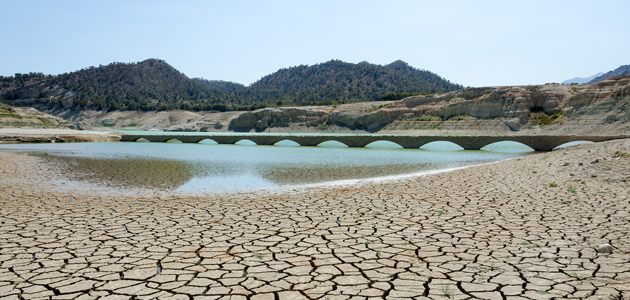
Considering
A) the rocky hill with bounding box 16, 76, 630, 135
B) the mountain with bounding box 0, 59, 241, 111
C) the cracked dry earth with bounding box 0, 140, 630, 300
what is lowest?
the cracked dry earth with bounding box 0, 140, 630, 300

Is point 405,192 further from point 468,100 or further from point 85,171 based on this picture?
point 468,100

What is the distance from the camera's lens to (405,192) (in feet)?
27.5

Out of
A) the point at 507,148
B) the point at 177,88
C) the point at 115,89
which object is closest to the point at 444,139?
the point at 507,148

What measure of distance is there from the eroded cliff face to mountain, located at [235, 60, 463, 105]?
2732cm

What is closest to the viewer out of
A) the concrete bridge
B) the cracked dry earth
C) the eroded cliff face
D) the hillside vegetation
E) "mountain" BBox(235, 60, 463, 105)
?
the cracked dry earth

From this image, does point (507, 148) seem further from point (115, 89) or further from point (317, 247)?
point (115, 89)

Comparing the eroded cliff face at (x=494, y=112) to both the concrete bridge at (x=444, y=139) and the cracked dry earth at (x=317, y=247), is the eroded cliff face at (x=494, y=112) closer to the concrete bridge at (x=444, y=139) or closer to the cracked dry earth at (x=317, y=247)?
the concrete bridge at (x=444, y=139)

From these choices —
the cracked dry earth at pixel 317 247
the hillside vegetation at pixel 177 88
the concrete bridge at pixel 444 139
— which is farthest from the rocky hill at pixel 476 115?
the cracked dry earth at pixel 317 247

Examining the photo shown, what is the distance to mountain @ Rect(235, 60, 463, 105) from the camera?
118500mm

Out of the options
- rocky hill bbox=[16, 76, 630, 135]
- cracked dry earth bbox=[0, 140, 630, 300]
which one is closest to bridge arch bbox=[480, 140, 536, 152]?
rocky hill bbox=[16, 76, 630, 135]

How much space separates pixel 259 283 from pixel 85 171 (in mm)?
12250

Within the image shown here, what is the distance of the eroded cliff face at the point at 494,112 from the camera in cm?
4150

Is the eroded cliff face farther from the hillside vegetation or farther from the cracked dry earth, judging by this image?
the cracked dry earth

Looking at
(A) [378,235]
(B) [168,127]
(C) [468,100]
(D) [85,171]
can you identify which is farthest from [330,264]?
(B) [168,127]
